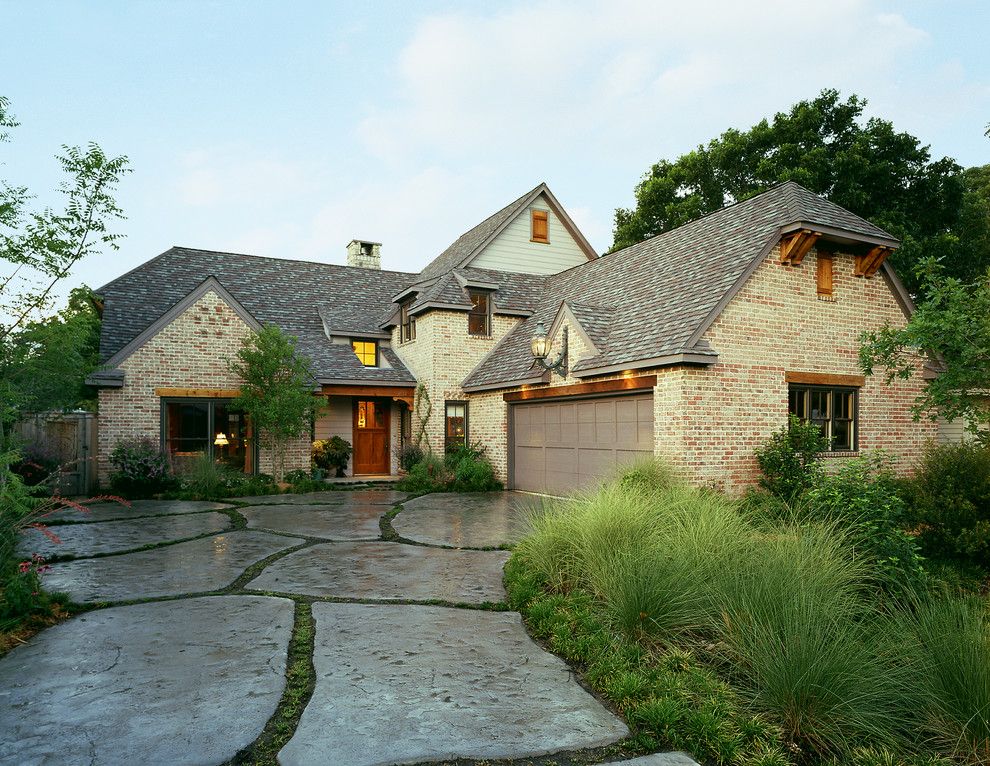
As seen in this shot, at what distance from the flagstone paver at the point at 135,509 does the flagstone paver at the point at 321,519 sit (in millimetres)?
1103

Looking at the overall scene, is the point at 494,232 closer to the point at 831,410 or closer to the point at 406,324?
the point at 406,324

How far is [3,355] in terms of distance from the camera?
676 cm

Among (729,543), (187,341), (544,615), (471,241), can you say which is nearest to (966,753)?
(729,543)

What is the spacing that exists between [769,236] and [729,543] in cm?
794

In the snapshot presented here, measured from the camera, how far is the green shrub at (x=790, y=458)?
10.6m

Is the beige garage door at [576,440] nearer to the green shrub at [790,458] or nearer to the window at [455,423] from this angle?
the green shrub at [790,458]

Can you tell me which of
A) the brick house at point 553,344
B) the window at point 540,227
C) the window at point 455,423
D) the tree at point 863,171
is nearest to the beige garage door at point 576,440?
the brick house at point 553,344

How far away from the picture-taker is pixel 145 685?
3713mm

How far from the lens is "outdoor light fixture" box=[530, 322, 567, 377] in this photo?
43.6ft

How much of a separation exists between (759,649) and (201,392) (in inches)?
589

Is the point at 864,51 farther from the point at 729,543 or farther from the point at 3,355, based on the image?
the point at 3,355

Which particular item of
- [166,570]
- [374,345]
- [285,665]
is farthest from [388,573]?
[374,345]

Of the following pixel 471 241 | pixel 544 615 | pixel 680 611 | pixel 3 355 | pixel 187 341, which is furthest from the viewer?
pixel 471 241

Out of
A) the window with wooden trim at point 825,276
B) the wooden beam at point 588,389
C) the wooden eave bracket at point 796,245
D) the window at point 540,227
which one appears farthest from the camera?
the window at point 540,227
